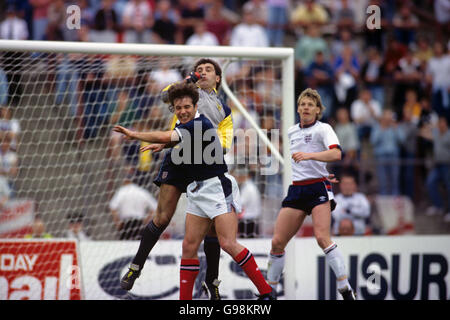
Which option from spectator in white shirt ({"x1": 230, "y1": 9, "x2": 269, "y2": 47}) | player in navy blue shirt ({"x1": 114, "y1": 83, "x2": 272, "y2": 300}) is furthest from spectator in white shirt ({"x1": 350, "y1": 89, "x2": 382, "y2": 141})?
player in navy blue shirt ({"x1": 114, "y1": 83, "x2": 272, "y2": 300})

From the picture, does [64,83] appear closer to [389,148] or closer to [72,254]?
[72,254]

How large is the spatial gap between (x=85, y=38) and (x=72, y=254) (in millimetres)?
4513

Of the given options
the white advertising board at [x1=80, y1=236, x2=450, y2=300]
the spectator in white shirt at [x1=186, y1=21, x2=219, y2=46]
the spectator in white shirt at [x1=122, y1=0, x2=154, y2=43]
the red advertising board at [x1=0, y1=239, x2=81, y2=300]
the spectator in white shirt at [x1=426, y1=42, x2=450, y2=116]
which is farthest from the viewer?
the spectator in white shirt at [x1=426, y1=42, x2=450, y2=116]

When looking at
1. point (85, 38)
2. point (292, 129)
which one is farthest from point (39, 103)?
point (292, 129)

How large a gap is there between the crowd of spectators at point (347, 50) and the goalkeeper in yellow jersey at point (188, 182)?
3602 millimetres

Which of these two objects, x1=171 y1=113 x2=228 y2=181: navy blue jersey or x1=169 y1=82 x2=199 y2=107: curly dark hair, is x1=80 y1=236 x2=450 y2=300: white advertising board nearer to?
x1=171 y1=113 x2=228 y2=181: navy blue jersey

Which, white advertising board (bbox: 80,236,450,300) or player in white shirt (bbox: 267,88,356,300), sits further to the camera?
white advertising board (bbox: 80,236,450,300)

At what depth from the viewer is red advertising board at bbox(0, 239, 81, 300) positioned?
727cm

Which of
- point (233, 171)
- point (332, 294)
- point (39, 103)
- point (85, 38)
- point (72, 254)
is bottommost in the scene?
point (332, 294)

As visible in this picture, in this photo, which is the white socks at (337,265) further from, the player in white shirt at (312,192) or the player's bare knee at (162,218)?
the player's bare knee at (162,218)

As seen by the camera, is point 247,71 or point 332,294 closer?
point 332,294

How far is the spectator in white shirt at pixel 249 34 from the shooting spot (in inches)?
440

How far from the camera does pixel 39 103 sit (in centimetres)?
898

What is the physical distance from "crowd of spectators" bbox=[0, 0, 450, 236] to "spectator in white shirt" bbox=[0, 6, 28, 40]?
2 centimetres
